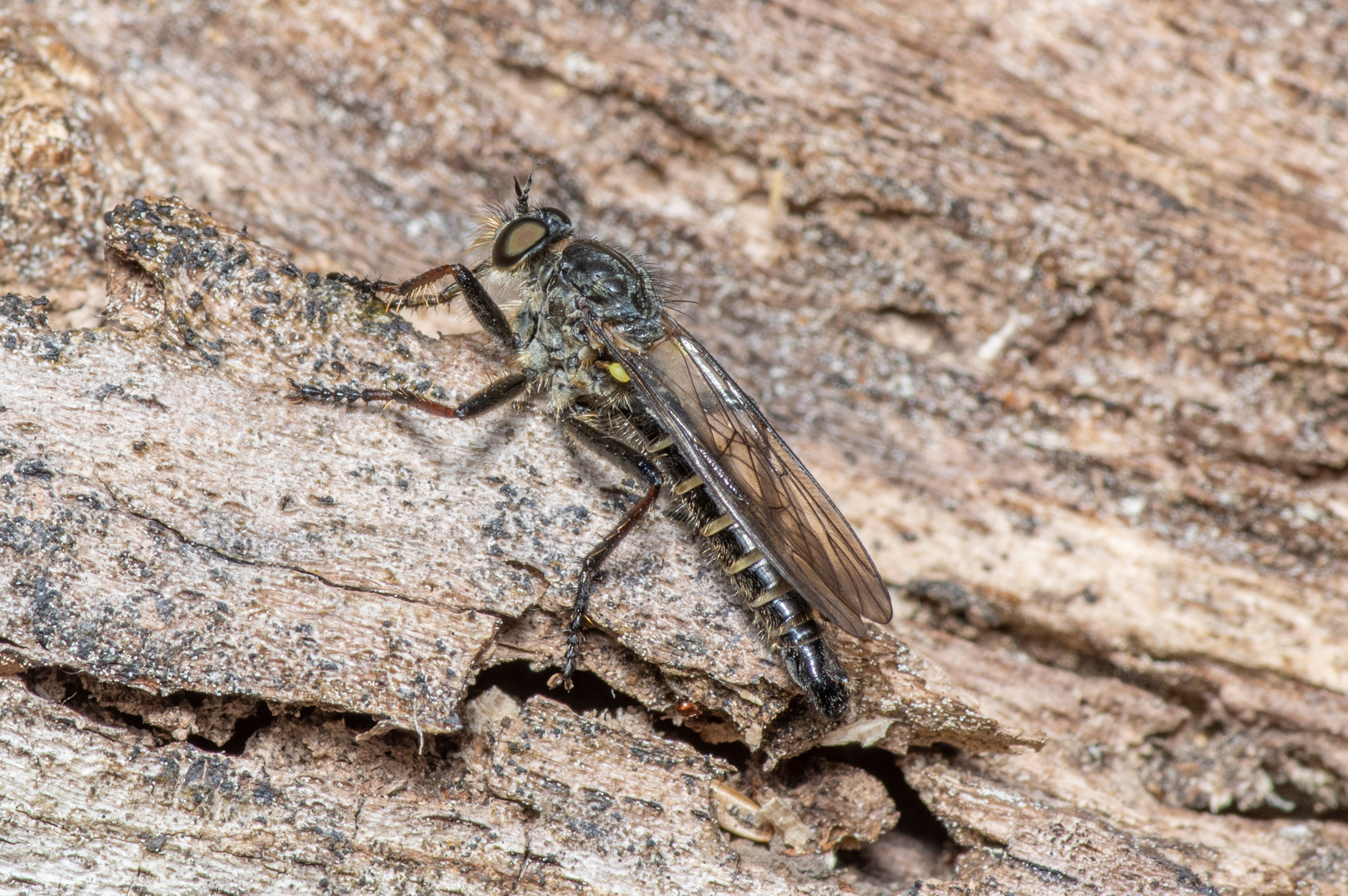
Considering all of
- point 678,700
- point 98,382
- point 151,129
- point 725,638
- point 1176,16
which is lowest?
point 678,700

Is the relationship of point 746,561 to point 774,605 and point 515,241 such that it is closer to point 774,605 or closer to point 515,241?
point 774,605

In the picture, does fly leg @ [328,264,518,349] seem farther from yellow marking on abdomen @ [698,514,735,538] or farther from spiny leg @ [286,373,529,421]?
yellow marking on abdomen @ [698,514,735,538]

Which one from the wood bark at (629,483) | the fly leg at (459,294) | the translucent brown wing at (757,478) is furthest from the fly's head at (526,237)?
the translucent brown wing at (757,478)

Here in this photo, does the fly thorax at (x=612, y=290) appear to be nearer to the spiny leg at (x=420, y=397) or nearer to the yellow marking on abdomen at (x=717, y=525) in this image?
the spiny leg at (x=420, y=397)

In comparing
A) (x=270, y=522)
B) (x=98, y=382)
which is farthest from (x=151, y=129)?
(x=270, y=522)

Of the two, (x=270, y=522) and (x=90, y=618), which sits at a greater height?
(x=270, y=522)

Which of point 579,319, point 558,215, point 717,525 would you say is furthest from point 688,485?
point 558,215

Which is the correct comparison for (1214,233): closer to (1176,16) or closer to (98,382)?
(1176,16)

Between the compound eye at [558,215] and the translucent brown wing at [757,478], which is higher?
the compound eye at [558,215]

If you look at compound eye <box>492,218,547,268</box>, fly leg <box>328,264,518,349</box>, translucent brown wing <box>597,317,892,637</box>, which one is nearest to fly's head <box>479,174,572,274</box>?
compound eye <box>492,218,547,268</box>
